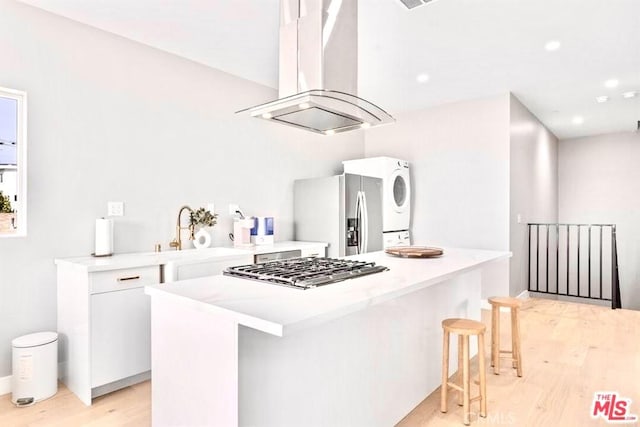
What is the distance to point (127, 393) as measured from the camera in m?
2.47

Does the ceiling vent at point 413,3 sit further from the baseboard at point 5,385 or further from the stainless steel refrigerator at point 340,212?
the baseboard at point 5,385

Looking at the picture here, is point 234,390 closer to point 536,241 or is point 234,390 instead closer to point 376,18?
point 376,18

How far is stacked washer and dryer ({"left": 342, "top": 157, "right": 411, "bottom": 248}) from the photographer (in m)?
4.77

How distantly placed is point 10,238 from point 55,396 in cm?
106

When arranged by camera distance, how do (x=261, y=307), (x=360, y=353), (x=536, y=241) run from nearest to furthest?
(x=261, y=307) → (x=360, y=353) → (x=536, y=241)

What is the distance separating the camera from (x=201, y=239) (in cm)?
345

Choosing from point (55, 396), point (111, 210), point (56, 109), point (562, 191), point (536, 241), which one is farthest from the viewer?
point (562, 191)

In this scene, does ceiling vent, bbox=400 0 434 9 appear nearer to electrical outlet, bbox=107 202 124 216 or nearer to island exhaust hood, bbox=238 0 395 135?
island exhaust hood, bbox=238 0 395 135

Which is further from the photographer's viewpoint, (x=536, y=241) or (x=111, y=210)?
(x=536, y=241)

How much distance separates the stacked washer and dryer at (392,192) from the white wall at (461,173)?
9.1 inches

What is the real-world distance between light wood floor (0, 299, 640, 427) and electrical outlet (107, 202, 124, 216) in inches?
50.5

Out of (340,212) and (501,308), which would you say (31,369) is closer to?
(340,212)

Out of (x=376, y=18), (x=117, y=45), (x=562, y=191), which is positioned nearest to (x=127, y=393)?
(x=117, y=45)
